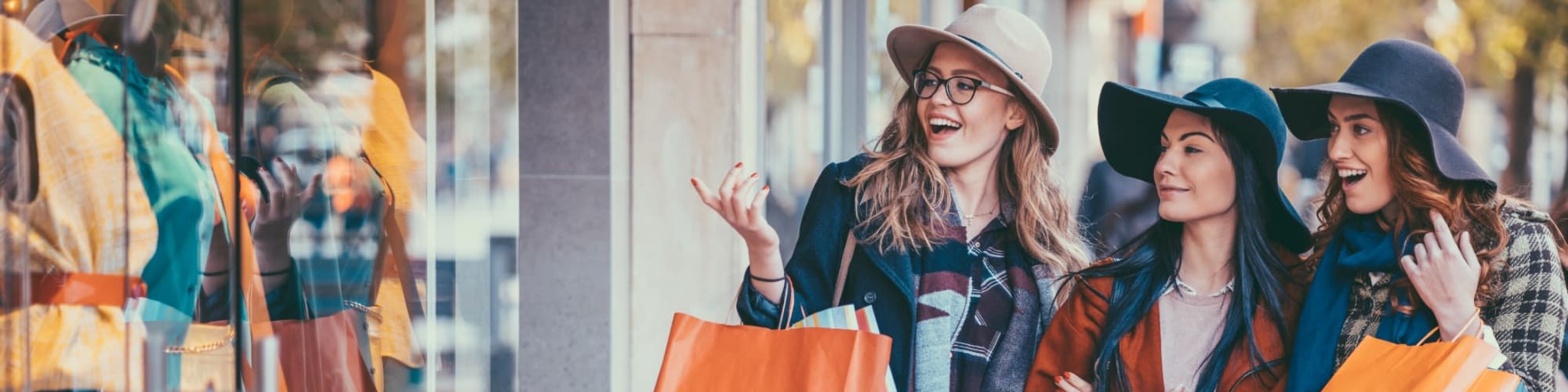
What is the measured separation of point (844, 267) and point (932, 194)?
271 millimetres

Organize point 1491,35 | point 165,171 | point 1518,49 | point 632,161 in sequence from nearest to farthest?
point 165,171, point 632,161, point 1518,49, point 1491,35

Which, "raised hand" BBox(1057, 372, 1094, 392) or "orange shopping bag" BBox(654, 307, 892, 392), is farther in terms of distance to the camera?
"raised hand" BBox(1057, 372, 1094, 392)

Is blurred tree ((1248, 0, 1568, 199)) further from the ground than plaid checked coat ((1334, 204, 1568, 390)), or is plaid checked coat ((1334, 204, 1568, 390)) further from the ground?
blurred tree ((1248, 0, 1568, 199))

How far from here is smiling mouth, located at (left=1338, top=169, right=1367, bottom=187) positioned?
2918 mm

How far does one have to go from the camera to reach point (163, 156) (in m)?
2.23

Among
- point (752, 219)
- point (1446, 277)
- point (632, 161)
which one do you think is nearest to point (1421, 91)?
point (1446, 277)

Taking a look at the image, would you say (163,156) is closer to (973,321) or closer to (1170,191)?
(973,321)

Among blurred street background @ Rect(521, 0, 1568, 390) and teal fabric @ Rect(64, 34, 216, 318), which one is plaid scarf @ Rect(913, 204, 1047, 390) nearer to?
blurred street background @ Rect(521, 0, 1568, 390)

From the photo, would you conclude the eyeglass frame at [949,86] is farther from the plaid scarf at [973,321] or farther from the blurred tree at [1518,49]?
the blurred tree at [1518,49]

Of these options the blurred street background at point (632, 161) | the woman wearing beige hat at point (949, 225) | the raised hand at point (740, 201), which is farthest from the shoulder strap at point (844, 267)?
the blurred street background at point (632, 161)

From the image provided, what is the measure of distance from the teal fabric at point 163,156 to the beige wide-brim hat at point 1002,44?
1.63 m

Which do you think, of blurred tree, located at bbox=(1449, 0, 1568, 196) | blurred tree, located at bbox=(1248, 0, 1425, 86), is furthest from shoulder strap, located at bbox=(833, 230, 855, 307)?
blurred tree, located at bbox=(1248, 0, 1425, 86)

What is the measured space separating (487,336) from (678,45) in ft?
5.54

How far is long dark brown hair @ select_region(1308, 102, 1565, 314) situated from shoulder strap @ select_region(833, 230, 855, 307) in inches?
43.4
